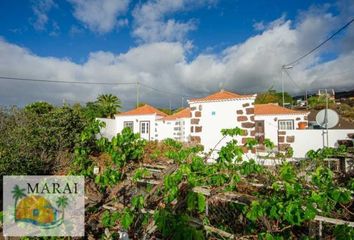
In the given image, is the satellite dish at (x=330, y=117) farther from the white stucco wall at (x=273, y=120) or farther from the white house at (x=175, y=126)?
the white house at (x=175, y=126)

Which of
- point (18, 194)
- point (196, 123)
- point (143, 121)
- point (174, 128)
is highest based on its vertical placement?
point (143, 121)

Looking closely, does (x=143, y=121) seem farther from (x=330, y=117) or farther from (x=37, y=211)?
(x=37, y=211)

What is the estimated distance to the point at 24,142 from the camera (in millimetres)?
9219

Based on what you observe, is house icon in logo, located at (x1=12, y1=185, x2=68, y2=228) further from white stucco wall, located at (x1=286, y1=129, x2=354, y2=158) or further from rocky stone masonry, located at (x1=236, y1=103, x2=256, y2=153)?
white stucco wall, located at (x1=286, y1=129, x2=354, y2=158)

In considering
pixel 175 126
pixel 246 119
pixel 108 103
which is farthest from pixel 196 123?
pixel 108 103

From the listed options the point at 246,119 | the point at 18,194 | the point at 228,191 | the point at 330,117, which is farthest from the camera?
the point at 246,119

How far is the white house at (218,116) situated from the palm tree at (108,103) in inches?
1000

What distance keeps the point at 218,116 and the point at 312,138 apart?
4.24 metres

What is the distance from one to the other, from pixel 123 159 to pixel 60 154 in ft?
26.1

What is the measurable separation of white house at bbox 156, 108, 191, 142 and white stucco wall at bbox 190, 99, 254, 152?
11.4 metres

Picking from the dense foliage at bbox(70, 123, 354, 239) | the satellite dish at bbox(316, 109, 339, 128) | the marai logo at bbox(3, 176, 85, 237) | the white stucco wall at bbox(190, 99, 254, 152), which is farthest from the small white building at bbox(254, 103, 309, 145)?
the marai logo at bbox(3, 176, 85, 237)

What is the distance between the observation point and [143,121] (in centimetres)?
2512

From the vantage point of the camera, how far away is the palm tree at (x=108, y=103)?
1395 inches

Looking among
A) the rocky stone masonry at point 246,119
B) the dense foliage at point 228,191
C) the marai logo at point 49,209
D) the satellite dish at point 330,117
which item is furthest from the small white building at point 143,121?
the dense foliage at point 228,191
